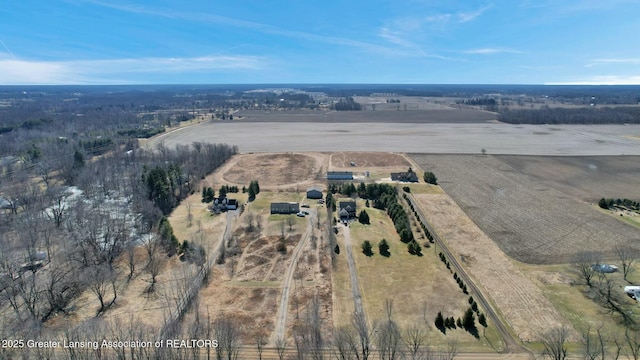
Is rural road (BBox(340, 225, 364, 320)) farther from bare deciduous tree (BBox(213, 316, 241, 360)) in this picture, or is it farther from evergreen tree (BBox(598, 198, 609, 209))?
evergreen tree (BBox(598, 198, 609, 209))

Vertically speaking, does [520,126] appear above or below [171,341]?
above

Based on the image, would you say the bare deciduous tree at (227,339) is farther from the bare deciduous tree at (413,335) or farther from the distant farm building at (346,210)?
the distant farm building at (346,210)

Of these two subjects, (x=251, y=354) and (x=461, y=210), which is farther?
(x=461, y=210)

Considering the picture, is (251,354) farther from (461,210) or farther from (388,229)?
(461,210)

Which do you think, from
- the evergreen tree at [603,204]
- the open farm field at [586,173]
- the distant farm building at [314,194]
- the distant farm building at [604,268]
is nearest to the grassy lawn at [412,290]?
the distant farm building at [604,268]

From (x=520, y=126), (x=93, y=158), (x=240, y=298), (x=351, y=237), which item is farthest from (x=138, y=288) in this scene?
(x=520, y=126)

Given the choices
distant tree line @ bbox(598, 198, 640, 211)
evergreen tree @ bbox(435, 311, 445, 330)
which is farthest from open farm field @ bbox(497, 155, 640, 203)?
evergreen tree @ bbox(435, 311, 445, 330)

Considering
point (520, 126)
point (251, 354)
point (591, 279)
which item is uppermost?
point (520, 126)
